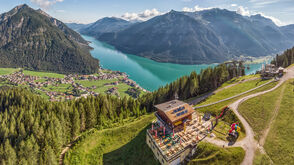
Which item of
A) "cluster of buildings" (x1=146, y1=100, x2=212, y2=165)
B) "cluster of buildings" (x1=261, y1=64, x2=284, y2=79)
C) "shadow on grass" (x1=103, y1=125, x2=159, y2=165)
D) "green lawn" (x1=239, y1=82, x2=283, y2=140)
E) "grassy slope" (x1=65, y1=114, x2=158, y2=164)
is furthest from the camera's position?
"cluster of buildings" (x1=261, y1=64, x2=284, y2=79)

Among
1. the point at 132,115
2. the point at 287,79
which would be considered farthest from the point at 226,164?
the point at 287,79

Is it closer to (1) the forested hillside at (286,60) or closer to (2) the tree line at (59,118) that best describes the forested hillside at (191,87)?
(2) the tree line at (59,118)

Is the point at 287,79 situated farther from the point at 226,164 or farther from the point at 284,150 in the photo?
the point at 226,164

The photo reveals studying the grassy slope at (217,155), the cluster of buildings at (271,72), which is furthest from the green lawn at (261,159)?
the cluster of buildings at (271,72)

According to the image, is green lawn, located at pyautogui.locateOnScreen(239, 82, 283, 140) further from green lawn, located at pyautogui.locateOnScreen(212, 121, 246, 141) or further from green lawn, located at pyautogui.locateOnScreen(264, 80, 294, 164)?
green lawn, located at pyautogui.locateOnScreen(212, 121, 246, 141)

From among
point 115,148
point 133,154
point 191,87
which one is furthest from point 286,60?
point 115,148

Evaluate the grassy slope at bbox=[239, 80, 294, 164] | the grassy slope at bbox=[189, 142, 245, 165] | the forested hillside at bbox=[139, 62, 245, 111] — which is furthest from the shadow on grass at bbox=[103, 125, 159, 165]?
the forested hillside at bbox=[139, 62, 245, 111]
